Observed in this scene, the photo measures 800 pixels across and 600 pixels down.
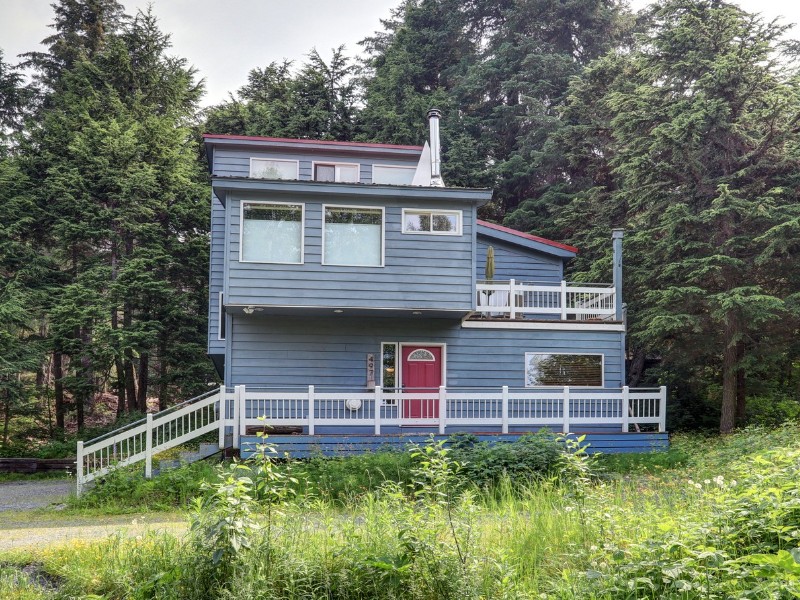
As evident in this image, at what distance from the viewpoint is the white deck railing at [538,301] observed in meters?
15.2

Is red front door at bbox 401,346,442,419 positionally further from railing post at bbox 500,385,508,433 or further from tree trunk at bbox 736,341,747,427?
tree trunk at bbox 736,341,747,427

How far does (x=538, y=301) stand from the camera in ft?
52.1

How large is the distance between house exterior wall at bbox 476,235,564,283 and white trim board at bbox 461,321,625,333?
88.1 inches

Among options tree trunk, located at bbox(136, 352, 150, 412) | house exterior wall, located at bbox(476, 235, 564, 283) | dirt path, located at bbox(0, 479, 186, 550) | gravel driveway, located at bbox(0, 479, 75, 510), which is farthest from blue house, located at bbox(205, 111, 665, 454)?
tree trunk, located at bbox(136, 352, 150, 412)

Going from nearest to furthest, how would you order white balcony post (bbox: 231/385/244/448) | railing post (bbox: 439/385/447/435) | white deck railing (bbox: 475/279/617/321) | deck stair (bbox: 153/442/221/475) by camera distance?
1. deck stair (bbox: 153/442/221/475)
2. white balcony post (bbox: 231/385/244/448)
3. railing post (bbox: 439/385/447/435)
4. white deck railing (bbox: 475/279/617/321)

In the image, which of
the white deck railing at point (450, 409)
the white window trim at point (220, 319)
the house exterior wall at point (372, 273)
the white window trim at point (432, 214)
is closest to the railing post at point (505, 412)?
the white deck railing at point (450, 409)

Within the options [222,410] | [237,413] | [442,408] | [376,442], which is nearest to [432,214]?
[442,408]

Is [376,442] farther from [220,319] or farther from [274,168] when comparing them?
[274,168]

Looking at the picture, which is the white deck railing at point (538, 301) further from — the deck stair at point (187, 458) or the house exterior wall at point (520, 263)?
the deck stair at point (187, 458)

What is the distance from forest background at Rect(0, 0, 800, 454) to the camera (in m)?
16.1

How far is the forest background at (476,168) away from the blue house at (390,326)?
3244 millimetres

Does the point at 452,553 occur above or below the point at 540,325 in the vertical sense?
below

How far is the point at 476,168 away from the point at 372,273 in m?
15.1

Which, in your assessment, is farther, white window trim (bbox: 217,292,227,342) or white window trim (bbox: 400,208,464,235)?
white window trim (bbox: 217,292,227,342)
